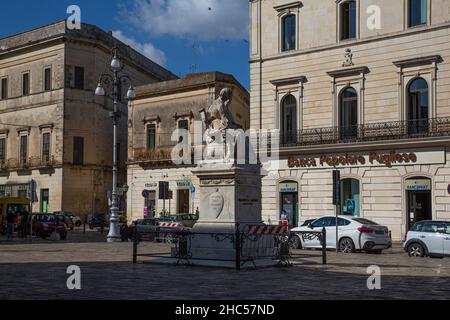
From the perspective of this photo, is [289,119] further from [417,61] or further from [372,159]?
[417,61]

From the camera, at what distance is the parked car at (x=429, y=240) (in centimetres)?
2188

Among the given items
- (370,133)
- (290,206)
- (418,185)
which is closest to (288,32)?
(370,133)

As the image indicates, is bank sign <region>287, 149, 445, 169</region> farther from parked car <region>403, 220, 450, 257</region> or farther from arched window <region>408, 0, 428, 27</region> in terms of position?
parked car <region>403, 220, 450, 257</region>

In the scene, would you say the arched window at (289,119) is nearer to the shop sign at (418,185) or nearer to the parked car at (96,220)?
the shop sign at (418,185)

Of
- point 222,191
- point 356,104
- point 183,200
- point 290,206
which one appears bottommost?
point 290,206

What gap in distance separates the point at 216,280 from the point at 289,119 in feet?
75.4

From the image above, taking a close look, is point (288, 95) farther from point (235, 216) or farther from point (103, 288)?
point (103, 288)

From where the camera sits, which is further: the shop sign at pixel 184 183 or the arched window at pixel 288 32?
the shop sign at pixel 184 183

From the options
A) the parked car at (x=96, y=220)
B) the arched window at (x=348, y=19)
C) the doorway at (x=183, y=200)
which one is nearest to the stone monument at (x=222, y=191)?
the arched window at (x=348, y=19)

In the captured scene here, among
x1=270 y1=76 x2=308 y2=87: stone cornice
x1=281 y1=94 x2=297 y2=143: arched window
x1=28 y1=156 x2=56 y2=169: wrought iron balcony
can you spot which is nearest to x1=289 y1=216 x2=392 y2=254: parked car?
x1=281 y1=94 x2=297 y2=143: arched window

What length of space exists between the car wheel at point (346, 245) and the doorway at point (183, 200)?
21908 millimetres

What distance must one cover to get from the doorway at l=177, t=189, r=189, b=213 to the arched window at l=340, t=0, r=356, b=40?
17.0 m

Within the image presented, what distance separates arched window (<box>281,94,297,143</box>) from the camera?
35250mm

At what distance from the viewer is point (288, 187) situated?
→ 3516 centimetres
